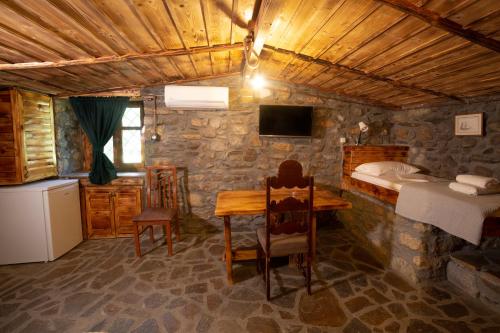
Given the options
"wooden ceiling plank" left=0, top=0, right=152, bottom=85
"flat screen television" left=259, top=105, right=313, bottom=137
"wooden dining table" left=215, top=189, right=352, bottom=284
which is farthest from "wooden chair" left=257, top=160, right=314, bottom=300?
"wooden ceiling plank" left=0, top=0, right=152, bottom=85

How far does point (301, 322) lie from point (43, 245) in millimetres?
3033

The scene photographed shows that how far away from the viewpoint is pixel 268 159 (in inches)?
140

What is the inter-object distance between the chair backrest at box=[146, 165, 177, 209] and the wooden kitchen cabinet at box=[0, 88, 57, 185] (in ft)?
4.54

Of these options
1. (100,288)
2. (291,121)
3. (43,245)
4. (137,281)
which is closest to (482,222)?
(291,121)

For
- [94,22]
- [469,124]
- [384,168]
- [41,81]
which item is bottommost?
[384,168]

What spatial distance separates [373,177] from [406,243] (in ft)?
2.93

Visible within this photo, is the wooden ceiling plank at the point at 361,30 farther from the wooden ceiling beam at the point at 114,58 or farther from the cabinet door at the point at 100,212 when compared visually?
the cabinet door at the point at 100,212

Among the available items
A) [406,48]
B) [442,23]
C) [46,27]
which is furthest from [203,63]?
[442,23]

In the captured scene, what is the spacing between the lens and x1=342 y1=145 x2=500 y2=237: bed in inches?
103

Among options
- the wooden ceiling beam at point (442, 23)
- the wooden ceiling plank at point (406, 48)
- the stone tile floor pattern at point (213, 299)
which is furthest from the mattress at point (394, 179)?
the wooden ceiling beam at point (442, 23)

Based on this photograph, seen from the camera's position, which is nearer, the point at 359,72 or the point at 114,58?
the point at 114,58

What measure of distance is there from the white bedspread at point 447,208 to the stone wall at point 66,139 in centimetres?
460

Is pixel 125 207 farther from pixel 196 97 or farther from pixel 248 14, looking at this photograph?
pixel 248 14

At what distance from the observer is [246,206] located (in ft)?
7.40
